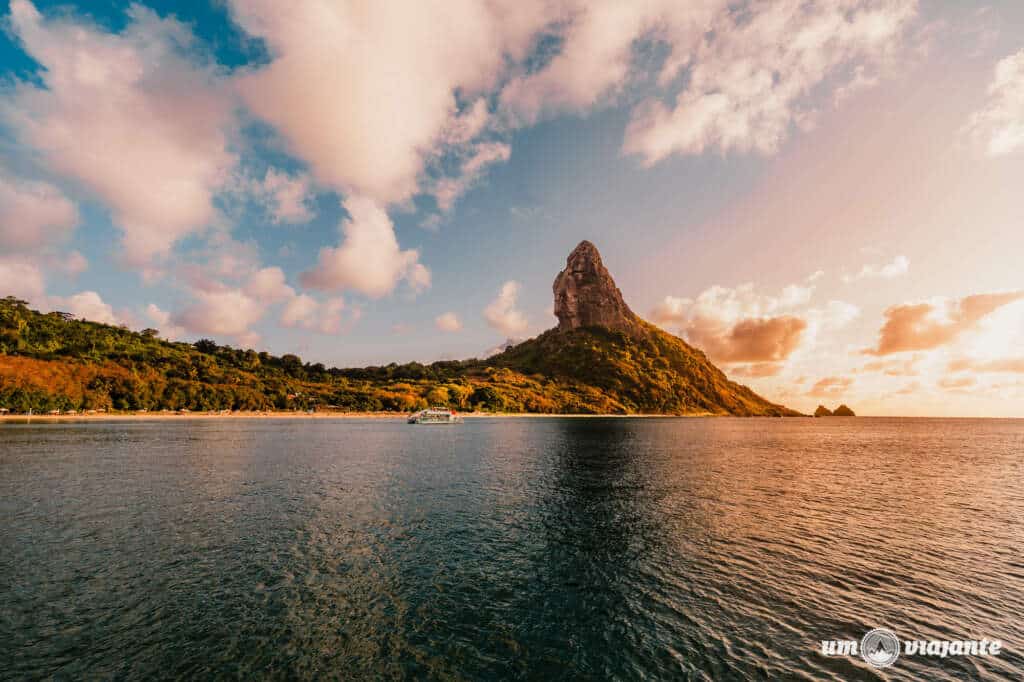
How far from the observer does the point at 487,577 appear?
28297 mm

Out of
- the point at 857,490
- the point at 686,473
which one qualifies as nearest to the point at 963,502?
the point at 857,490

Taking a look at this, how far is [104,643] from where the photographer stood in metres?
19.5

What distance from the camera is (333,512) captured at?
43.1 metres

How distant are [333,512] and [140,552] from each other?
1526 cm

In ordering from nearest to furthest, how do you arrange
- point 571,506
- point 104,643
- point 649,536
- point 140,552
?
1. point 104,643
2. point 140,552
3. point 649,536
4. point 571,506

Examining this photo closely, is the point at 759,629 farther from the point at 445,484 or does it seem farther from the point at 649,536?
the point at 445,484

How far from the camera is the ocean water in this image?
63.0ft

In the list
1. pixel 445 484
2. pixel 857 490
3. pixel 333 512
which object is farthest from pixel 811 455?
pixel 333 512

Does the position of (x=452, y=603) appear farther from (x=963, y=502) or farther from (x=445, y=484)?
(x=963, y=502)

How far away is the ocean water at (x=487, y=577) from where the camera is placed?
19203mm

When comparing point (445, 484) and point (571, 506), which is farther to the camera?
point (445, 484)

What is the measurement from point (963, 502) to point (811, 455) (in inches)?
2256

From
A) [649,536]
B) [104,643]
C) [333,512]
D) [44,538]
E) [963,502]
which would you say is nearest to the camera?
[104,643]

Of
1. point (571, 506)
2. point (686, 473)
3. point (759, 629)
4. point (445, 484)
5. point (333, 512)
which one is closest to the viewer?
point (759, 629)
